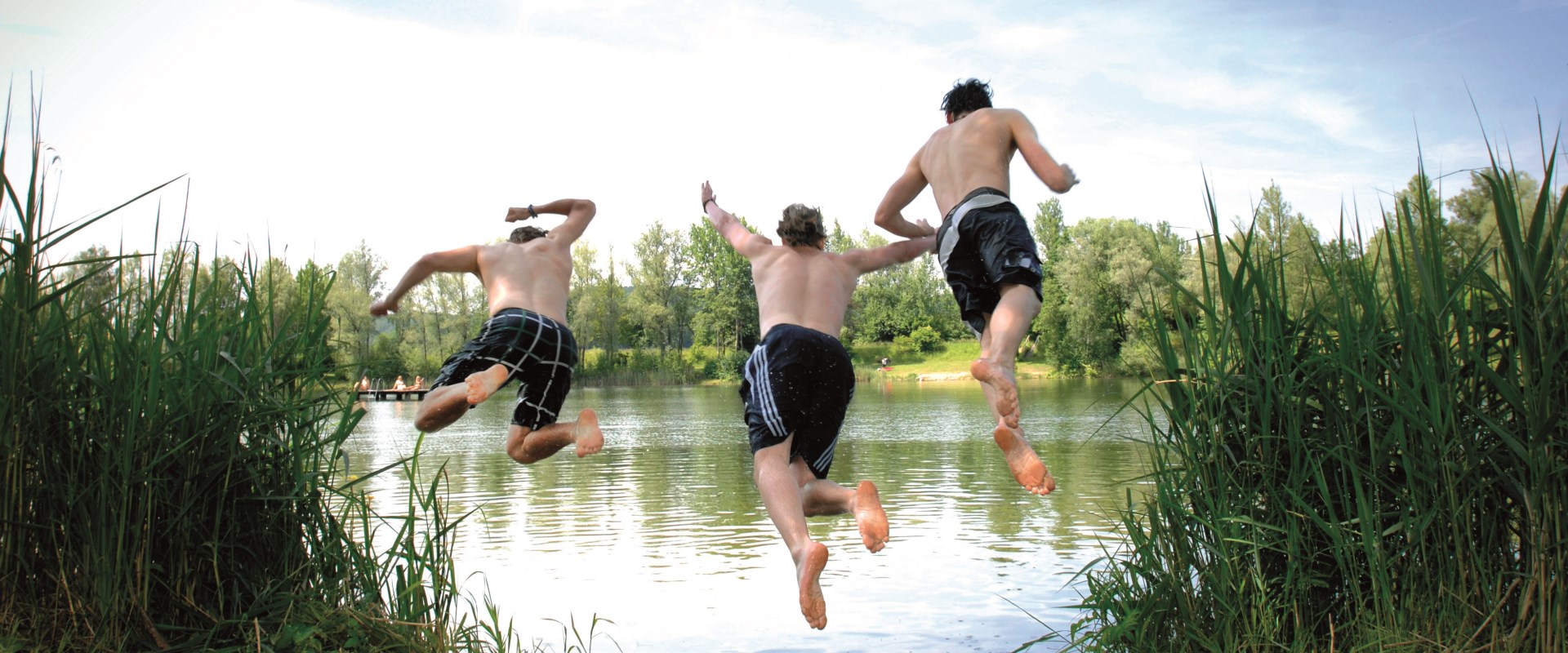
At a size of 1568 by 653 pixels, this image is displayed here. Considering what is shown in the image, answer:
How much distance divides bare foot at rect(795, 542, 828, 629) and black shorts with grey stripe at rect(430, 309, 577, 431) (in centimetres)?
207

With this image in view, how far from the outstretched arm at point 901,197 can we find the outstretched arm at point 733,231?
603 millimetres

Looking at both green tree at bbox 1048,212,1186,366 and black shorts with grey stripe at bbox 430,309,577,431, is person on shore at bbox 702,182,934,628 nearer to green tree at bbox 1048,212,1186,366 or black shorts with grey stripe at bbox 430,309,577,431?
black shorts with grey stripe at bbox 430,309,577,431

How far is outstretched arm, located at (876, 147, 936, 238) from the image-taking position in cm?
561

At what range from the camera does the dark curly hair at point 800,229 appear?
218 inches

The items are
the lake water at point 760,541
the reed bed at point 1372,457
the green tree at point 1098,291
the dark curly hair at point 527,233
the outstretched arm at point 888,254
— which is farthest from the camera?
the green tree at point 1098,291

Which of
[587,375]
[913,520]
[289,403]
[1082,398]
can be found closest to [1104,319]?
[1082,398]

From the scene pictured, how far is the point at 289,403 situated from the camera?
4668 mm

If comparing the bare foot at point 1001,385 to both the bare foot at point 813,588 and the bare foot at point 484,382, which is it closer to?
the bare foot at point 813,588

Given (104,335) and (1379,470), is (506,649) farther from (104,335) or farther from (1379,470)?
(1379,470)

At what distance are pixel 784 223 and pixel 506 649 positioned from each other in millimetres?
2486

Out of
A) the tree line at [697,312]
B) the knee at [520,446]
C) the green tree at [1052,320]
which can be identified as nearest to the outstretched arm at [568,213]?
the knee at [520,446]

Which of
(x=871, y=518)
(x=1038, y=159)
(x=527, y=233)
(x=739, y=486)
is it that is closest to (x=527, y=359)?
(x=527, y=233)

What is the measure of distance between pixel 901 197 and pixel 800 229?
55cm

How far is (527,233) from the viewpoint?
6551 mm
